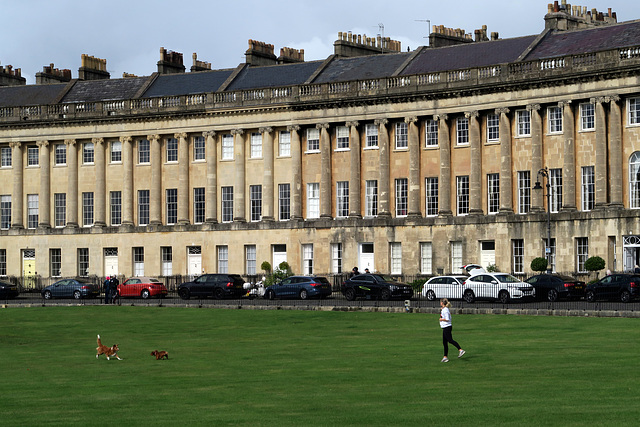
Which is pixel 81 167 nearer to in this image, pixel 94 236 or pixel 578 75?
pixel 94 236

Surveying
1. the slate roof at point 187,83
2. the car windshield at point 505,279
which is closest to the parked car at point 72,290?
the slate roof at point 187,83

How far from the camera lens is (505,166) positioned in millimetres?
73500

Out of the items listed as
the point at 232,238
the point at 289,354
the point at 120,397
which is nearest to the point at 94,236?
the point at 232,238

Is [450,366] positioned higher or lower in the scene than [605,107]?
lower

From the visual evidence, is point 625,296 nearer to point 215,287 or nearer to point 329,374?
point 215,287

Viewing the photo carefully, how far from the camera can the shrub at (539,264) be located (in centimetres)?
6794

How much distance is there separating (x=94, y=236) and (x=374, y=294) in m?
31.2

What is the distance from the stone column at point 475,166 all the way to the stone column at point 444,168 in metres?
1.56

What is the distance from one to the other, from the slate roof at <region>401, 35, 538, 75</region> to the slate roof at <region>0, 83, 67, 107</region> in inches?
1135

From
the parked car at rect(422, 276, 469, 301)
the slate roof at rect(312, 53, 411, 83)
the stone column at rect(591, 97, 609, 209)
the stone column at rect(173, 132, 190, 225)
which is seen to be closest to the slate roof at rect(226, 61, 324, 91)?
the slate roof at rect(312, 53, 411, 83)

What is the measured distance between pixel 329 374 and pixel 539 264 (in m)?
39.5

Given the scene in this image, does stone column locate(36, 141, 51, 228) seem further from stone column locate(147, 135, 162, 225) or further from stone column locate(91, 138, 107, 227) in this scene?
stone column locate(147, 135, 162, 225)

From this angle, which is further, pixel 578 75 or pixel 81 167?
pixel 81 167

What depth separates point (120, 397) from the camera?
88.0 feet
